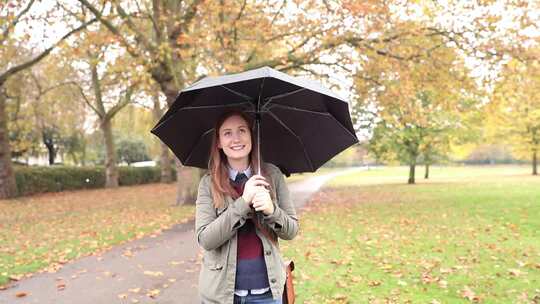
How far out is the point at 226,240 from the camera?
7.54 feet

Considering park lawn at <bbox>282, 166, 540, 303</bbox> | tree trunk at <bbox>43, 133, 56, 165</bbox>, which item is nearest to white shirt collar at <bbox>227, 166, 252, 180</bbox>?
park lawn at <bbox>282, 166, 540, 303</bbox>

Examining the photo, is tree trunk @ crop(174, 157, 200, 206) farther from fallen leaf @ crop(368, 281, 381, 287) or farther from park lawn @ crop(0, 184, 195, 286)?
fallen leaf @ crop(368, 281, 381, 287)

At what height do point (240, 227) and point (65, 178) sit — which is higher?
point (240, 227)

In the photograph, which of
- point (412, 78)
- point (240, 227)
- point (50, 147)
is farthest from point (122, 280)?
point (50, 147)

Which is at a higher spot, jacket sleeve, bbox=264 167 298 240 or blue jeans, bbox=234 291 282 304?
jacket sleeve, bbox=264 167 298 240

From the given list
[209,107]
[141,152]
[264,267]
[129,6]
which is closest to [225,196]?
[264,267]

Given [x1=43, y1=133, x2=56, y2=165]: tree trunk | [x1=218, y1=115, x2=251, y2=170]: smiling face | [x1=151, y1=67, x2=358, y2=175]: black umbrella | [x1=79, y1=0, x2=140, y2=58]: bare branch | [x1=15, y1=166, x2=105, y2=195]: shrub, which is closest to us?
[x1=218, y1=115, x2=251, y2=170]: smiling face

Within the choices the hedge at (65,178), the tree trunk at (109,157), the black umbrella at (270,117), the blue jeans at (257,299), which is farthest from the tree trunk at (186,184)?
the tree trunk at (109,157)

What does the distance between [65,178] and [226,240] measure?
29.0 m

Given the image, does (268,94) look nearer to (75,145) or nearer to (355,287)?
(355,287)

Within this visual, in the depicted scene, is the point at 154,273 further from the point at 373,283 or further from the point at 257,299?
the point at 257,299

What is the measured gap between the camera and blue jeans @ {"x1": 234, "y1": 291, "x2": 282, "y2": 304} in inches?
94.9

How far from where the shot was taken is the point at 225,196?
244cm

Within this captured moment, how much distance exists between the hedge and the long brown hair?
24833 millimetres
